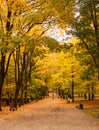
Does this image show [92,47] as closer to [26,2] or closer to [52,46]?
[52,46]

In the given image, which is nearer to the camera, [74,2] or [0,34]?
[74,2]

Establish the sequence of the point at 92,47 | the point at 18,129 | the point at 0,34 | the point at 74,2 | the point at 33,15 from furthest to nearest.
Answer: the point at 92,47 < the point at 33,15 < the point at 0,34 < the point at 74,2 < the point at 18,129

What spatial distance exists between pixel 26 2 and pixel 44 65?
32.3 m

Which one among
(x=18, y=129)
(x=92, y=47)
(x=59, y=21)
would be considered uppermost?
(x=59, y=21)

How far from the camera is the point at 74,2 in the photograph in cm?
2002

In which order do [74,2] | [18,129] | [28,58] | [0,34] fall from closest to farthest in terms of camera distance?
[18,129]
[74,2]
[0,34]
[28,58]

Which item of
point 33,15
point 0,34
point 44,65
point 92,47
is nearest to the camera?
point 0,34

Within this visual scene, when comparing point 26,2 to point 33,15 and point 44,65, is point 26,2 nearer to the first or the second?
point 33,15

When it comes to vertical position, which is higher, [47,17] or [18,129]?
[47,17]

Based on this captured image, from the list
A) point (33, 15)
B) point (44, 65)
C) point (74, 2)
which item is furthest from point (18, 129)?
point (44, 65)

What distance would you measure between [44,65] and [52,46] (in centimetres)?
3021

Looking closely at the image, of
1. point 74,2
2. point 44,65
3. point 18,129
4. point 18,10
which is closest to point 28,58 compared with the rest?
point 44,65

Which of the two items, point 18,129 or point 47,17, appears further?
point 47,17

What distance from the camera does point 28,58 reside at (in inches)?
1649
